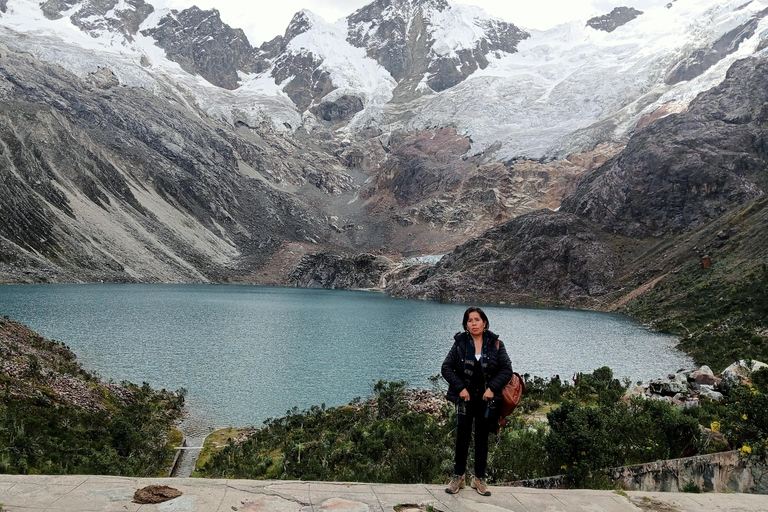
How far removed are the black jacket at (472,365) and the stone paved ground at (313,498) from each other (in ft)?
6.38

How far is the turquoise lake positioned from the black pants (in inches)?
876

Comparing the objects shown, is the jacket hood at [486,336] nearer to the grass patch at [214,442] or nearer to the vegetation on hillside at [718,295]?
the grass patch at [214,442]

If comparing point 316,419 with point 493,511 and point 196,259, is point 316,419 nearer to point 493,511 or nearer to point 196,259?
point 493,511

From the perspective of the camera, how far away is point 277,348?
172 ft

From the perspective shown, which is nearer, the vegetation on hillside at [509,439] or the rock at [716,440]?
the vegetation on hillside at [509,439]

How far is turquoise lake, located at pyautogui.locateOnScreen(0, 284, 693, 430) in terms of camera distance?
119ft

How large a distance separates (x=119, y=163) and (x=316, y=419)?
190m

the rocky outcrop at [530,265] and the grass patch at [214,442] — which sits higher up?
the rocky outcrop at [530,265]

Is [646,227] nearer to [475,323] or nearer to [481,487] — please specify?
[475,323]

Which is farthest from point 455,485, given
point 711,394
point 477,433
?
point 711,394

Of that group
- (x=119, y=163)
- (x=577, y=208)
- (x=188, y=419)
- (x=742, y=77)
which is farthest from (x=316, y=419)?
(x=119, y=163)

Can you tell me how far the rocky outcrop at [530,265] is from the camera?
424ft

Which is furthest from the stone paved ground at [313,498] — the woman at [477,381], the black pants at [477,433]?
the woman at [477,381]

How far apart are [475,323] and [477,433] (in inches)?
90.2
